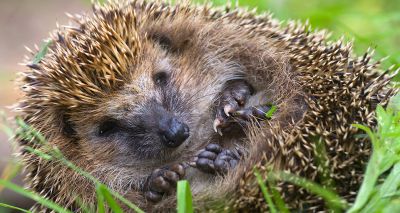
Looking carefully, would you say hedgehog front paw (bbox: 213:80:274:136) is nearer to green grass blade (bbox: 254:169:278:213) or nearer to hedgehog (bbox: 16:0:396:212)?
hedgehog (bbox: 16:0:396:212)

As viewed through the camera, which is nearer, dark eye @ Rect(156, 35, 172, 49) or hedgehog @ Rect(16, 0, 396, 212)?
hedgehog @ Rect(16, 0, 396, 212)

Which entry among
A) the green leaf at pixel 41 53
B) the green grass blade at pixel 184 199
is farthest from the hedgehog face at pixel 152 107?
the green grass blade at pixel 184 199

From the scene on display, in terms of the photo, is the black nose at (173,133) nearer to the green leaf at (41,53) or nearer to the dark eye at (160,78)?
the dark eye at (160,78)

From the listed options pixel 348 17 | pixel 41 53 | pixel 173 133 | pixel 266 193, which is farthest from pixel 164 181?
pixel 348 17

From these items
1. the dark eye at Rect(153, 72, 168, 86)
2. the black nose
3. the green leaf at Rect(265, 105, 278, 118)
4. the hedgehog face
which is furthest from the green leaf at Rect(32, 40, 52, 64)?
the green leaf at Rect(265, 105, 278, 118)

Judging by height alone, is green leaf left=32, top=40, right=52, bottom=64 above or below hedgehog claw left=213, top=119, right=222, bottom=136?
above

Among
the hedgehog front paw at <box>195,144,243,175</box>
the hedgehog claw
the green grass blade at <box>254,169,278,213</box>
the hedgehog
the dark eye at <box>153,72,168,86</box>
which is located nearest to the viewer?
the green grass blade at <box>254,169,278,213</box>

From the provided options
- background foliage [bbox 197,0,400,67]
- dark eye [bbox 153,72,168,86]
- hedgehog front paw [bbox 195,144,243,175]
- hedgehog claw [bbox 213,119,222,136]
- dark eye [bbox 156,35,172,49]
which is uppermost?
background foliage [bbox 197,0,400,67]
